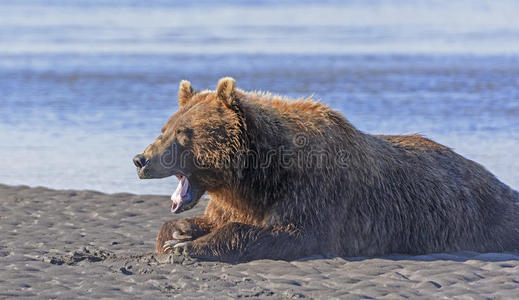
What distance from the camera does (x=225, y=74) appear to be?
21.8 m

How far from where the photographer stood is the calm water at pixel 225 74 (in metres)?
12.5

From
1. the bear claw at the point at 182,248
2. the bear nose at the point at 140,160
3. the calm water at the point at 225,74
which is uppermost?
the calm water at the point at 225,74

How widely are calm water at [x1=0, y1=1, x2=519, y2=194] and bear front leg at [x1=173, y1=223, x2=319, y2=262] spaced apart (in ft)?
12.7

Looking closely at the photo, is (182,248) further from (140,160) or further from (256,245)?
(140,160)

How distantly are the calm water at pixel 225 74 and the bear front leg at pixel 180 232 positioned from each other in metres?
3.34

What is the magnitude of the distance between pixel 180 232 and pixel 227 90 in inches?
48.8

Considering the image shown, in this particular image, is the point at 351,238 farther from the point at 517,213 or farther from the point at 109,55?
the point at 109,55

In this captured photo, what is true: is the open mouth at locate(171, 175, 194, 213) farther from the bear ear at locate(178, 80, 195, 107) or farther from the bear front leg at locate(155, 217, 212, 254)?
the bear ear at locate(178, 80, 195, 107)

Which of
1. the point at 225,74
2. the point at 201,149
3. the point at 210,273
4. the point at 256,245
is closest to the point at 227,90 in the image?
the point at 201,149

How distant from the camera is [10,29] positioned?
115 feet

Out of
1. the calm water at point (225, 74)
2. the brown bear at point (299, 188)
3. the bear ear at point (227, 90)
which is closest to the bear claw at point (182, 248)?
the brown bear at point (299, 188)

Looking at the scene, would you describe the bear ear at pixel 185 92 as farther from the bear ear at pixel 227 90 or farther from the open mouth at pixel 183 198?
the open mouth at pixel 183 198

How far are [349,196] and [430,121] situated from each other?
853 cm

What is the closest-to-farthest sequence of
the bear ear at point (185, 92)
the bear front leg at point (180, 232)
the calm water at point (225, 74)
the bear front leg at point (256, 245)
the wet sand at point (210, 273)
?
1. the wet sand at point (210, 273)
2. the bear front leg at point (256, 245)
3. the bear front leg at point (180, 232)
4. the bear ear at point (185, 92)
5. the calm water at point (225, 74)
